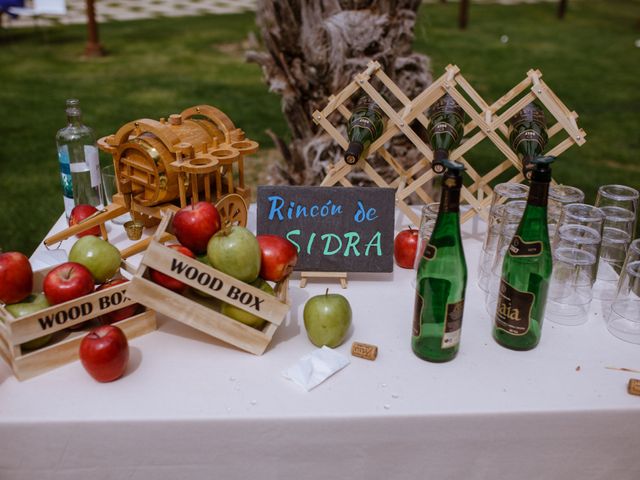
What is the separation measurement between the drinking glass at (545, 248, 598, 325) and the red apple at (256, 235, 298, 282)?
23.9 inches

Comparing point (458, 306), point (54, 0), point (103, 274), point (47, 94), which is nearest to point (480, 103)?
point (458, 306)

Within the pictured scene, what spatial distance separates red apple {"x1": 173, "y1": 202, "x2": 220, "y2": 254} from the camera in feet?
4.13

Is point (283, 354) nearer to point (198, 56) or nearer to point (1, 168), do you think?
point (1, 168)

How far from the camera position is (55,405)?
1.08 m

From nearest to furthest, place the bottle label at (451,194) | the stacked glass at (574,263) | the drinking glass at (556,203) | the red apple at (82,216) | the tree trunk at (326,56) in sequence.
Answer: the bottle label at (451,194), the stacked glass at (574,263), the drinking glass at (556,203), the red apple at (82,216), the tree trunk at (326,56)

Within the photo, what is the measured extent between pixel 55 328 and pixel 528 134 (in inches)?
48.3

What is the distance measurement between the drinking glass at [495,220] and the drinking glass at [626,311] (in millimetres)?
290

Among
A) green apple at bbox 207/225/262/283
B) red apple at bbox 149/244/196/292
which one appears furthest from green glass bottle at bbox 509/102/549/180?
red apple at bbox 149/244/196/292

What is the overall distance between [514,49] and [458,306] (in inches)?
317

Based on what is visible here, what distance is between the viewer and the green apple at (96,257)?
50.0 inches

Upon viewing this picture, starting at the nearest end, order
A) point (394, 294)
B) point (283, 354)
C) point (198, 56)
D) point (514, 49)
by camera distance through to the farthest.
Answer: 1. point (283, 354)
2. point (394, 294)
3. point (198, 56)
4. point (514, 49)

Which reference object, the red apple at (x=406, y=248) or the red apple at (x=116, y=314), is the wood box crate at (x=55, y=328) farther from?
the red apple at (x=406, y=248)

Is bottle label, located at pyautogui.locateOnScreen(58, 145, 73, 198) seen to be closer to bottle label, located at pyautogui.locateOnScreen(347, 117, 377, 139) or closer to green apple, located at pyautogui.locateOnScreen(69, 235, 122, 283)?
green apple, located at pyautogui.locateOnScreen(69, 235, 122, 283)

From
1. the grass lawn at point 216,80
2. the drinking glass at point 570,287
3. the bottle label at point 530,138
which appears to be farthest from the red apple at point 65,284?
the grass lawn at point 216,80
